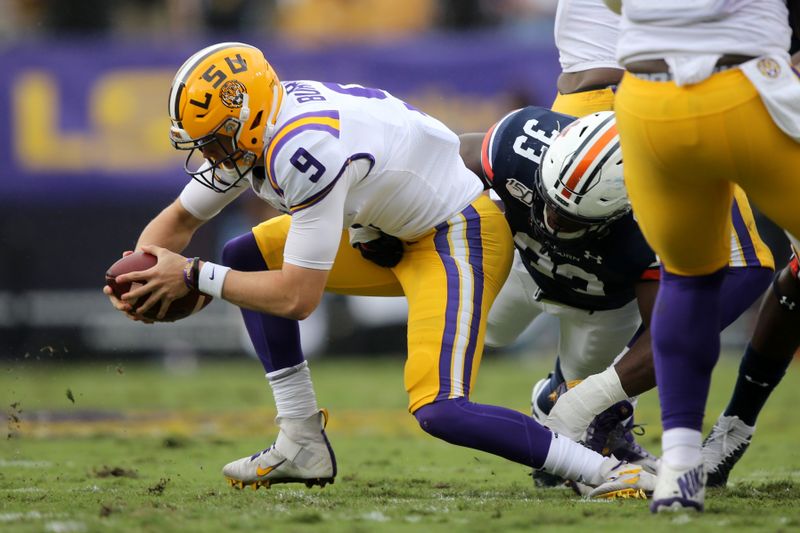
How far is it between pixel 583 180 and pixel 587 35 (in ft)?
5.24

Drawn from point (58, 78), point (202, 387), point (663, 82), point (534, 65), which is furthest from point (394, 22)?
point (663, 82)

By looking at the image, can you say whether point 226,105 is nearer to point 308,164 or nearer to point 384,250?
point 308,164

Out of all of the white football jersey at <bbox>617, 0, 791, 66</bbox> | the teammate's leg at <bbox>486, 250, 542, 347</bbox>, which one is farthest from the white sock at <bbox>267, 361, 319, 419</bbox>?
the white football jersey at <bbox>617, 0, 791, 66</bbox>

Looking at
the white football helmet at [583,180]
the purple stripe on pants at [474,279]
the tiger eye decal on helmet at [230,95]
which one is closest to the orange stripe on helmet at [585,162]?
the white football helmet at [583,180]

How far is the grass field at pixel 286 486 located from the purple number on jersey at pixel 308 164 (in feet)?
3.68

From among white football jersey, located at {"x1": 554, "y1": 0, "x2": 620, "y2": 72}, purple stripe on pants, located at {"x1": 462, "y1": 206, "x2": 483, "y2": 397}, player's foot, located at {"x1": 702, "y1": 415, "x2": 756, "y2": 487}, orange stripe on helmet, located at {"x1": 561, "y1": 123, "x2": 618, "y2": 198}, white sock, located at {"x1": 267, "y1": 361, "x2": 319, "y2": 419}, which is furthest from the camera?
white football jersey, located at {"x1": 554, "y1": 0, "x2": 620, "y2": 72}

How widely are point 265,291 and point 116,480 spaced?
129 centimetres

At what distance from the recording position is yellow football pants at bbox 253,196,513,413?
453 centimetres

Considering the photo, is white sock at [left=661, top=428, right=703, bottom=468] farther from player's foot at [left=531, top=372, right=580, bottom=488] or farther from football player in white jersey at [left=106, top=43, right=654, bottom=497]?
player's foot at [left=531, top=372, right=580, bottom=488]

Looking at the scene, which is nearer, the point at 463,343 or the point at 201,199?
the point at 463,343

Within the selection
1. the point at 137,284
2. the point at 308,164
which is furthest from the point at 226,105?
the point at 137,284

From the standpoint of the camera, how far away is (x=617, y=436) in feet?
16.9

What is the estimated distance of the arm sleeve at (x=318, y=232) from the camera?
428 cm

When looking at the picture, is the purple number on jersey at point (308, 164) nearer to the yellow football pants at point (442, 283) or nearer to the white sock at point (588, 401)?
the yellow football pants at point (442, 283)
